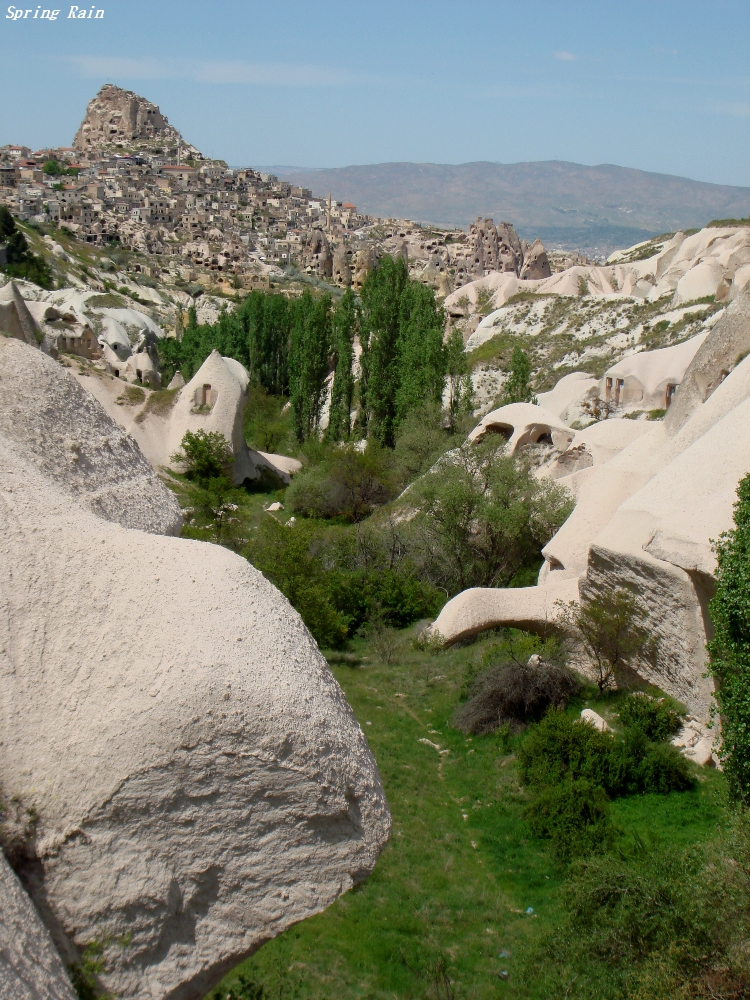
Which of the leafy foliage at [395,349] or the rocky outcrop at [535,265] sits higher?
the rocky outcrop at [535,265]

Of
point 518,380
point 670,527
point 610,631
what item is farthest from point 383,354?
point 670,527

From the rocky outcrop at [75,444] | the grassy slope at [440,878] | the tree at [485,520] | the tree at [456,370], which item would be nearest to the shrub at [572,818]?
the grassy slope at [440,878]

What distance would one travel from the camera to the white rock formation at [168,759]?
390 centimetres

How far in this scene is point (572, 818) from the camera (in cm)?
1036

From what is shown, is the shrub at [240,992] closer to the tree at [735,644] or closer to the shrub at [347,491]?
the tree at [735,644]

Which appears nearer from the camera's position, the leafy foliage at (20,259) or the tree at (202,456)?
the tree at (202,456)

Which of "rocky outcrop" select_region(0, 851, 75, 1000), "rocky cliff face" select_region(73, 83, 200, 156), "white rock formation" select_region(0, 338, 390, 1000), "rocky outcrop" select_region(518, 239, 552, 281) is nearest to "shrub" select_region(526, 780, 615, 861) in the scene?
"white rock formation" select_region(0, 338, 390, 1000)

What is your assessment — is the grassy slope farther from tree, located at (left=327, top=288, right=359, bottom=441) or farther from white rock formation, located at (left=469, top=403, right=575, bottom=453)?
tree, located at (left=327, top=288, right=359, bottom=441)

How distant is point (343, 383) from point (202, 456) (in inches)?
305

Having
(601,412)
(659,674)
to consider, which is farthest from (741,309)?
(601,412)

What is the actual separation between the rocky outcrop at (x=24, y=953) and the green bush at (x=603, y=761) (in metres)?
8.47

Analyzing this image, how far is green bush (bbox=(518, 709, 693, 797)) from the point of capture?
36.0 feet

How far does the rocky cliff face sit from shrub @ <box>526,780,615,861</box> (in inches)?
6669

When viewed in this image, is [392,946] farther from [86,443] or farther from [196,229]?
[196,229]
